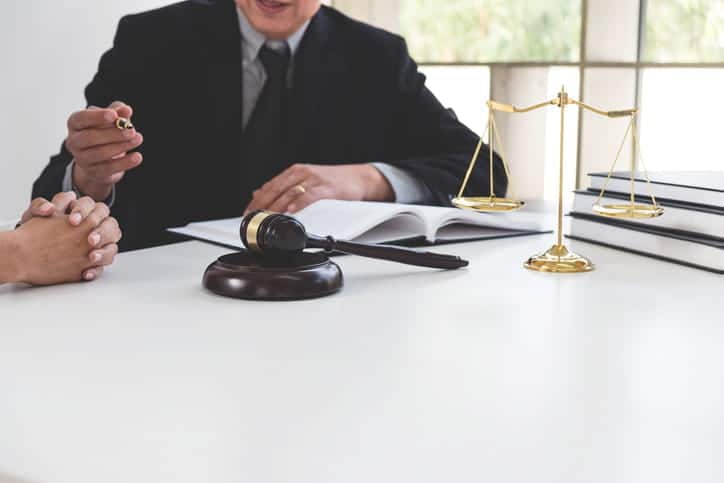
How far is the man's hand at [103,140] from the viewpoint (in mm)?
1379

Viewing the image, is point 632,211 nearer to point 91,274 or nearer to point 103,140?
point 91,274

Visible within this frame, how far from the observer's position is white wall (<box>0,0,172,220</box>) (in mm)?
2684

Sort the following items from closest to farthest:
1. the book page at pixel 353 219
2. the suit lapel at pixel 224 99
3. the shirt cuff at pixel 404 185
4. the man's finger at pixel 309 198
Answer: the book page at pixel 353 219 < the man's finger at pixel 309 198 < the shirt cuff at pixel 404 185 < the suit lapel at pixel 224 99

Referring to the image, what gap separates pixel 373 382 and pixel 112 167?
92cm

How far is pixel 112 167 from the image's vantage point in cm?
151

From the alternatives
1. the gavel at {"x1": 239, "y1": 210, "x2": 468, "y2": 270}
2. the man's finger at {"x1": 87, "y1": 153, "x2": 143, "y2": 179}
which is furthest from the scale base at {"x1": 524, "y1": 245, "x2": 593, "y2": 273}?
the man's finger at {"x1": 87, "y1": 153, "x2": 143, "y2": 179}

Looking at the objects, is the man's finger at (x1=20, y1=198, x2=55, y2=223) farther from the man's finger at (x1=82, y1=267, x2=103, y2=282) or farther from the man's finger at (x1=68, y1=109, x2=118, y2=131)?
the man's finger at (x1=68, y1=109, x2=118, y2=131)

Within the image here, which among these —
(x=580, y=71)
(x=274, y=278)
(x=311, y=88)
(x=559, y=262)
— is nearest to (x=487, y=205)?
(x=559, y=262)

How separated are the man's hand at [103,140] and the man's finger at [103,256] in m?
0.23

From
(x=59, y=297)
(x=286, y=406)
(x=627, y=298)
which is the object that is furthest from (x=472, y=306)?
(x=59, y=297)

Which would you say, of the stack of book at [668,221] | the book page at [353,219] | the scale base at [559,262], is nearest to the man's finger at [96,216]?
the book page at [353,219]

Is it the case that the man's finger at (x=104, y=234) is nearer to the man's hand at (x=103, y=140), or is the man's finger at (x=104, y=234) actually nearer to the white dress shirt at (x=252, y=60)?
the man's hand at (x=103, y=140)

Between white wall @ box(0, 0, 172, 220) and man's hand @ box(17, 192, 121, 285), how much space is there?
1661 mm

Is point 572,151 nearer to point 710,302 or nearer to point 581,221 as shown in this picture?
point 581,221
